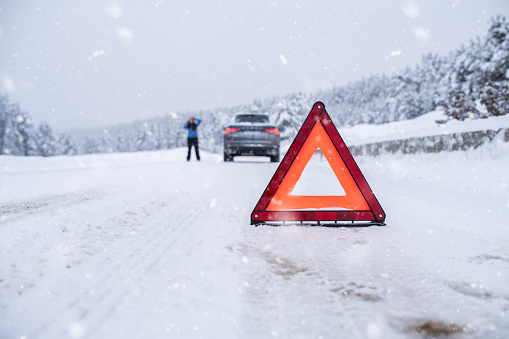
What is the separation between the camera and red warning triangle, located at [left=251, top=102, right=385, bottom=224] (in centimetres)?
333

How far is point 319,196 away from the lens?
135 inches

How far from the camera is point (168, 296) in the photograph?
5.97 ft

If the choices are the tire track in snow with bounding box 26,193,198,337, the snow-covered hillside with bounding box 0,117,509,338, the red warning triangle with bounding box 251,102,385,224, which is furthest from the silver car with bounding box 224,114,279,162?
the tire track in snow with bounding box 26,193,198,337

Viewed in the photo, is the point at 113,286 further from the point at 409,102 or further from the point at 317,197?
the point at 409,102

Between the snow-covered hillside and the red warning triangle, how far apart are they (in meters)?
0.14

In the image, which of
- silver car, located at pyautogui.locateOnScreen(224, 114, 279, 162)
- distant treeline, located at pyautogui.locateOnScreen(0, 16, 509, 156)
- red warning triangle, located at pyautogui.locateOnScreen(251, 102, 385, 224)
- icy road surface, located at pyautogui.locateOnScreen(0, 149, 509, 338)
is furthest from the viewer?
distant treeline, located at pyautogui.locateOnScreen(0, 16, 509, 156)

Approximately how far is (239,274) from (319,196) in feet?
4.97

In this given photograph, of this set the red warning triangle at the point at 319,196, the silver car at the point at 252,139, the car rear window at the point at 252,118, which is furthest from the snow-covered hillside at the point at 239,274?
the car rear window at the point at 252,118

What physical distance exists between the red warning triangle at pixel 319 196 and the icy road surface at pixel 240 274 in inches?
5.4

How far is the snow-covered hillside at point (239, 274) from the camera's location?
157 centimetres

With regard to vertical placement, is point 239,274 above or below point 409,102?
below

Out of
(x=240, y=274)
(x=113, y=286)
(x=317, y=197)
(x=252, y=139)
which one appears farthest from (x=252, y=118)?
(x=113, y=286)

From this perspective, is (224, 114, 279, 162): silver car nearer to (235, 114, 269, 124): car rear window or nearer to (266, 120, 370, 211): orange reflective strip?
(235, 114, 269, 124): car rear window

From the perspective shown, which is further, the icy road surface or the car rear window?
the car rear window
